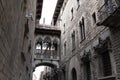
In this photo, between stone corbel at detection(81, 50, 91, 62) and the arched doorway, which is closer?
stone corbel at detection(81, 50, 91, 62)

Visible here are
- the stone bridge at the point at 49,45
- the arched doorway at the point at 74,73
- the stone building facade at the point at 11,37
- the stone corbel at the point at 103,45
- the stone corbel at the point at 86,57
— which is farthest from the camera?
the stone bridge at the point at 49,45

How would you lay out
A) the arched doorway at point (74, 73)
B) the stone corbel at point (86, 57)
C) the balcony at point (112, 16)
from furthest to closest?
the arched doorway at point (74, 73) → the stone corbel at point (86, 57) → the balcony at point (112, 16)

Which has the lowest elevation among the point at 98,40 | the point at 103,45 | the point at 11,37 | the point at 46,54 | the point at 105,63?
the point at 105,63

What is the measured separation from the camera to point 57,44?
2256cm

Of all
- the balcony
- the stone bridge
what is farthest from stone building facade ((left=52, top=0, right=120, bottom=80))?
the stone bridge

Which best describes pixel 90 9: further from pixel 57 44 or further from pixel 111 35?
pixel 57 44

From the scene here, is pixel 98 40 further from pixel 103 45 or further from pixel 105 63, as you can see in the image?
pixel 105 63

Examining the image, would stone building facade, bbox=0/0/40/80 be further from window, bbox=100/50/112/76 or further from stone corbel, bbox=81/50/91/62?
stone corbel, bbox=81/50/91/62

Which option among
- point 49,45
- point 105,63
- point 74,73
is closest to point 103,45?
point 105,63

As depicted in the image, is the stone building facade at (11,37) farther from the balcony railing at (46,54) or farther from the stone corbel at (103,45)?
the balcony railing at (46,54)

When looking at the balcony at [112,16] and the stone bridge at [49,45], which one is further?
the stone bridge at [49,45]

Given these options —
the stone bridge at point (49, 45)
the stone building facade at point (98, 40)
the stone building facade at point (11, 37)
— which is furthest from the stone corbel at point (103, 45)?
the stone bridge at point (49, 45)

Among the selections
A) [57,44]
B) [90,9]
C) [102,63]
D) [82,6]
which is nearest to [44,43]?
[57,44]

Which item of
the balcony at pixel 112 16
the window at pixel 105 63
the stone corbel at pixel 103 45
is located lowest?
the window at pixel 105 63
